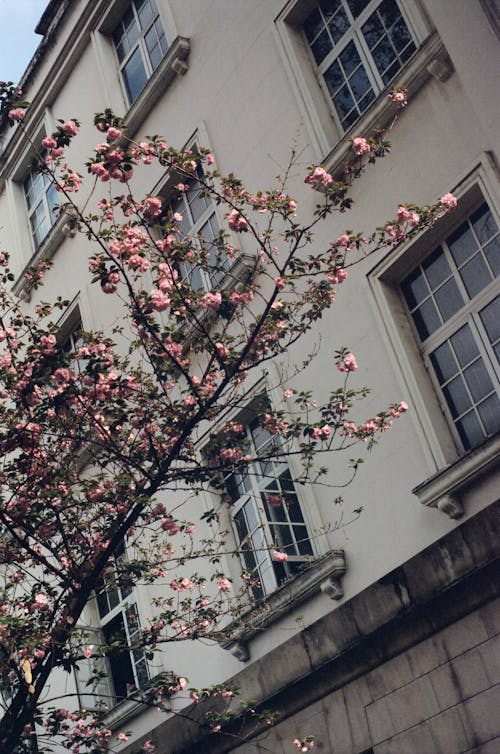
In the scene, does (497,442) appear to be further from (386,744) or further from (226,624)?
(226,624)

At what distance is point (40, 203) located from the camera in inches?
768

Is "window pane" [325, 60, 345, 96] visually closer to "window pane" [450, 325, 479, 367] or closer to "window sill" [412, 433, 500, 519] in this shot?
"window pane" [450, 325, 479, 367]

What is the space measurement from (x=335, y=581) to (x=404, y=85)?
504 centimetres

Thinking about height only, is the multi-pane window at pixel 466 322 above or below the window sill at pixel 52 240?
below

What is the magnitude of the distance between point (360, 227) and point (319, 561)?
350 centimetres

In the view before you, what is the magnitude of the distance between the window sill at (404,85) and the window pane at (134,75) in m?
Result: 6.15

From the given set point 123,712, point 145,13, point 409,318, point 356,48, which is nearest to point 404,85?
point 356,48

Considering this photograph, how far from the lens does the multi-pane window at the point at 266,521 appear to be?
10.6 m

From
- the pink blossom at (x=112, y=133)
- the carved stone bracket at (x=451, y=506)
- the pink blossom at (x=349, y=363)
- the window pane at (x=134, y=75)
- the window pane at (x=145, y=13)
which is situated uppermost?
the window pane at (x=145, y=13)

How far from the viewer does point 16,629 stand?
8.33m

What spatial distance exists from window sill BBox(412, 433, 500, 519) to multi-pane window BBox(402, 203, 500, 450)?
2.03 ft

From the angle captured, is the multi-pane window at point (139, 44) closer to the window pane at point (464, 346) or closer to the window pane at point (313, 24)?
the window pane at point (313, 24)

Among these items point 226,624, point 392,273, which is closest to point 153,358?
point 392,273

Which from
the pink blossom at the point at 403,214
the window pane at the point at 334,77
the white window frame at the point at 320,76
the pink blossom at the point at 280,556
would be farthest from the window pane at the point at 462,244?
the pink blossom at the point at 280,556
